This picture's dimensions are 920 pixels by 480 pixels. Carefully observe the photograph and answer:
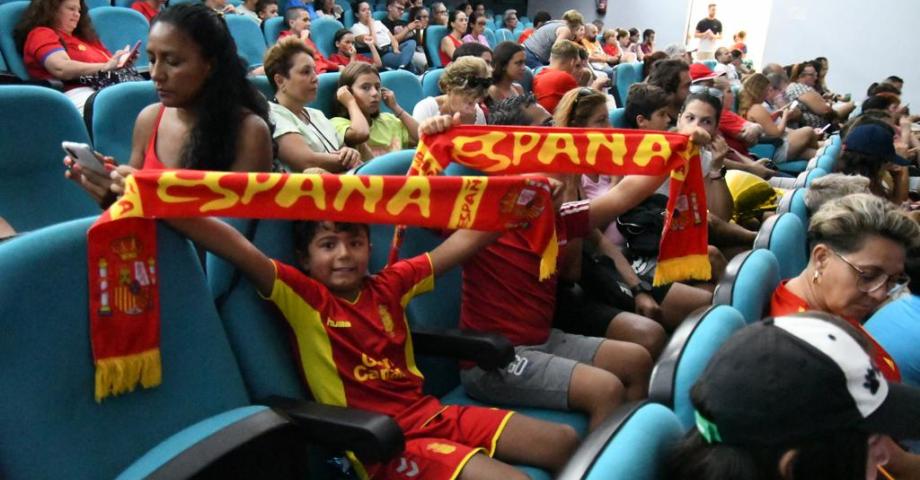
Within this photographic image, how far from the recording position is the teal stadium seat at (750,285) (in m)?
1.57

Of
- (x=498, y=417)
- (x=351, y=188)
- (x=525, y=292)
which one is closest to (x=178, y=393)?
(x=351, y=188)

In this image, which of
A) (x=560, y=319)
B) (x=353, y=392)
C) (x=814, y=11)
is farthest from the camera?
(x=814, y=11)

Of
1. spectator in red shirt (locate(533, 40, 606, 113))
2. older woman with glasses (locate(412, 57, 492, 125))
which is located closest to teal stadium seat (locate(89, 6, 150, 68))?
older woman with glasses (locate(412, 57, 492, 125))

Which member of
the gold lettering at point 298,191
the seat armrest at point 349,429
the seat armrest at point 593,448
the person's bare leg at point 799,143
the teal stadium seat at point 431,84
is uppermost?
the gold lettering at point 298,191

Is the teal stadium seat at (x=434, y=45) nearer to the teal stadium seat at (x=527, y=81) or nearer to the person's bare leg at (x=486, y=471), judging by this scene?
the teal stadium seat at (x=527, y=81)

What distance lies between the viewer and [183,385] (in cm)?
123

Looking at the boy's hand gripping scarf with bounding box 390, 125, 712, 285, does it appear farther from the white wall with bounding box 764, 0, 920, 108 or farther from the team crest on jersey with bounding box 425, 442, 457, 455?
the white wall with bounding box 764, 0, 920, 108

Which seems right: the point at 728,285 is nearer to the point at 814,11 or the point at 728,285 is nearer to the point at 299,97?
the point at 299,97

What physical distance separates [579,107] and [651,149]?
56cm

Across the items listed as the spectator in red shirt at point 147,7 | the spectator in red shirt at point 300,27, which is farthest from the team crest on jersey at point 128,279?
the spectator in red shirt at point 300,27

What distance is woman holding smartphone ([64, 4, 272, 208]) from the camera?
1728mm

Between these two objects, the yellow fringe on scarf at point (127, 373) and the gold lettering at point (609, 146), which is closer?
the yellow fringe on scarf at point (127, 373)

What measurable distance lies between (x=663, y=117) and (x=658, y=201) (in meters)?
0.64

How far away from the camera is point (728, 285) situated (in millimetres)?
1620
